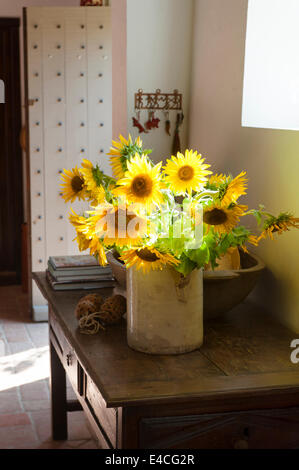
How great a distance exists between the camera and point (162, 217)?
5.29ft

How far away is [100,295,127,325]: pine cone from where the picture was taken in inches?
76.4

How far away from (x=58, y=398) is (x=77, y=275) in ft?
2.49

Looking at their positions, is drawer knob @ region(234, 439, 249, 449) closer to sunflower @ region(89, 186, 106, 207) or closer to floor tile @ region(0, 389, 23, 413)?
sunflower @ region(89, 186, 106, 207)

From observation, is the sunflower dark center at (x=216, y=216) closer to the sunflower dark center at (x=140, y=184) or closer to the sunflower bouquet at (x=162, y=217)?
the sunflower bouquet at (x=162, y=217)

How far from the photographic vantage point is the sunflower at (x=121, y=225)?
4.88 feet

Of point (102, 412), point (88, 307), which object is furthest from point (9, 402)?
point (102, 412)

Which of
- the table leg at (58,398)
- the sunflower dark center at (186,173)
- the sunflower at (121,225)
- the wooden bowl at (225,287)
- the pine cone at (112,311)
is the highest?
the sunflower dark center at (186,173)

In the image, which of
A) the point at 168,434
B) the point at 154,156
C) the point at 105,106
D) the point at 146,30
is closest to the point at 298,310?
the point at 168,434

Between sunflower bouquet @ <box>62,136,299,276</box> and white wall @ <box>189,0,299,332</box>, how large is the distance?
0.31m

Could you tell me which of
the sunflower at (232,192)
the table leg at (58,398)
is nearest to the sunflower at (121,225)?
the sunflower at (232,192)

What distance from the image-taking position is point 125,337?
73.3 inches

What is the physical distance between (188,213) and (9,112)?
4.26 metres

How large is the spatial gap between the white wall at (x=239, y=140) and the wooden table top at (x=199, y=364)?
16 centimetres

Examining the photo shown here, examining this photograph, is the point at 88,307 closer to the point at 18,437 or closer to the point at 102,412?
the point at 102,412
